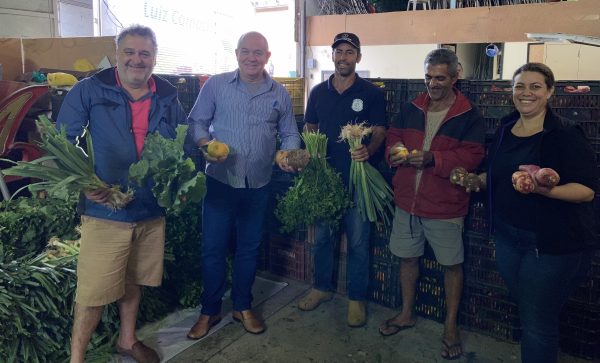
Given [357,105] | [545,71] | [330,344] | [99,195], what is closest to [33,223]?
[99,195]

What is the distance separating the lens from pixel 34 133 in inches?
131

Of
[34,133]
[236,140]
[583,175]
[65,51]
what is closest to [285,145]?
[236,140]

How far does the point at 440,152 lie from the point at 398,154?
21 centimetres

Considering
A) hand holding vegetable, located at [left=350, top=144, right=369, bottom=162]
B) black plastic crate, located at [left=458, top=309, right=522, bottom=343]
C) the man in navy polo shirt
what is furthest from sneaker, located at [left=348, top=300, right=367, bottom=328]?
hand holding vegetable, located at [left=350, top=144, right=369, bottom=162]

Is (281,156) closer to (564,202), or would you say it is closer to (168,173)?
(168,173)

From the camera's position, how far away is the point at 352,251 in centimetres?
298

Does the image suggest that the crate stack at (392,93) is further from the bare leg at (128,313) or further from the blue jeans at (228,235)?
the bare leg at (128,313)

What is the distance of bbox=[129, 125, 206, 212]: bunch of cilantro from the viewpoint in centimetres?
210

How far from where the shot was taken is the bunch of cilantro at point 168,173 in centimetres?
210

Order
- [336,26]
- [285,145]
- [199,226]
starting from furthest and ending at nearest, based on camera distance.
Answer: [336,26]
[199,226]
[285,145]

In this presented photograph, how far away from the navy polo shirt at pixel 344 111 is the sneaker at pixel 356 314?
2.59ft

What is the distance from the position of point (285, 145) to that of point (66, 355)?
1.62 metres

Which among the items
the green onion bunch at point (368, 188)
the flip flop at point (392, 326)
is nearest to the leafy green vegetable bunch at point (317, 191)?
the green onion bunch at point (368, 188)

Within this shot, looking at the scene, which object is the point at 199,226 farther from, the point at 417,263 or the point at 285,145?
the point at 417,263
